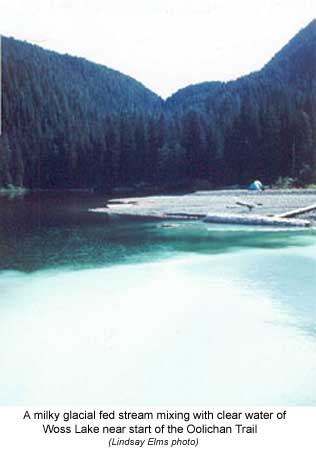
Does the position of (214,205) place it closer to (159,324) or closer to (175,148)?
(159,324)

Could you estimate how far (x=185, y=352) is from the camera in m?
12.1

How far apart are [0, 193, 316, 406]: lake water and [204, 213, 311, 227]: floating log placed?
22.0 ft

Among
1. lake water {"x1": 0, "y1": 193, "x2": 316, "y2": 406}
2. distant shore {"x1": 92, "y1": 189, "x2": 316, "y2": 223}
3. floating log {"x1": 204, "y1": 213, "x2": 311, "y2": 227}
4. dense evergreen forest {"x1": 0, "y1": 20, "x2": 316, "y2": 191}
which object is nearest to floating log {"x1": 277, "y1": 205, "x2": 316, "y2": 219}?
distant shore {"x1": 92, "y1": 189, "x2": 316, "y2": 223}

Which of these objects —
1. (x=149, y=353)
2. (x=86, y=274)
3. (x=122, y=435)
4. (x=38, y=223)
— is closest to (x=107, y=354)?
(x=149, y=353)

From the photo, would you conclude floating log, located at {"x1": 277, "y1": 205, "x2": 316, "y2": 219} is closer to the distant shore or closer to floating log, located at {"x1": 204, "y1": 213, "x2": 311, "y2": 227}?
the distant shore

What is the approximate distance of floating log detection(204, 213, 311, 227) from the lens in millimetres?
33000

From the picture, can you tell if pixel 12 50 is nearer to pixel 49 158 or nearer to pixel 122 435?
pixel 49 158

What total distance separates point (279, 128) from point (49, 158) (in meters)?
45.4

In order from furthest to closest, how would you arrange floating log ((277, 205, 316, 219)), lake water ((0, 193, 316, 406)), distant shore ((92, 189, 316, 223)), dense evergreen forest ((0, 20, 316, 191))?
dense evergreen forest ((0, 20, 316, 191))
distant shore ((92, 189, 316, 223))
floating log ((277, 205, 316, 219))
lake water ((0, 193, 316, 406))

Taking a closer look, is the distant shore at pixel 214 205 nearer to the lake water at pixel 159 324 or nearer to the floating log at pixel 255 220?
the floating log at pixel 255 220

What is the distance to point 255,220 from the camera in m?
33.9

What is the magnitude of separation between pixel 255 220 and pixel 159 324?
20748 mm

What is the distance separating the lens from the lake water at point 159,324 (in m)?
10.4

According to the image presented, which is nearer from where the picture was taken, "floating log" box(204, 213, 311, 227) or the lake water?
the lake water
